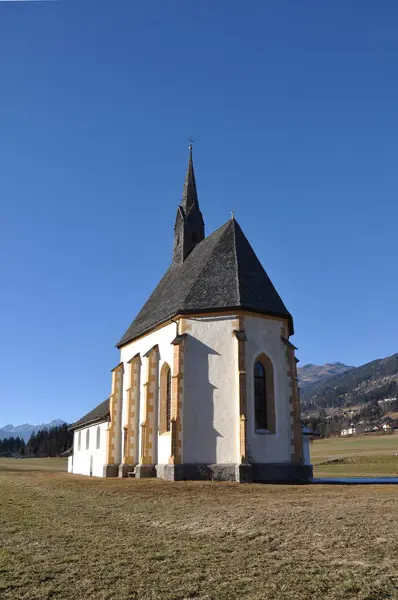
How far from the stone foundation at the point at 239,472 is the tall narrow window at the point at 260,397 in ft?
5.96

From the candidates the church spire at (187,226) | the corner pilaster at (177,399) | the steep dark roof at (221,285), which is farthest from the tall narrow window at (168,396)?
the church spire at (187,226)

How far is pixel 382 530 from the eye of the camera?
9.12 m

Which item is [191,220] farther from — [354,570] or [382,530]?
[354,570]

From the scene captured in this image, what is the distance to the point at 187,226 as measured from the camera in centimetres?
3269

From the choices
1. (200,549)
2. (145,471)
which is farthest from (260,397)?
(200,549)

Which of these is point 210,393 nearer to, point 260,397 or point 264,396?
point 260,397

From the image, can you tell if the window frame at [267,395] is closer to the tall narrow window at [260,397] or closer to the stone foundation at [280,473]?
the tall narrow window at [260,397]

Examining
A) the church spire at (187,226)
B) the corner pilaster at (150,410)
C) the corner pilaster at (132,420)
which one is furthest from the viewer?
the church spire at (187,226)

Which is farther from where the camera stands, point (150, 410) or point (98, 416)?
point (98, 416)

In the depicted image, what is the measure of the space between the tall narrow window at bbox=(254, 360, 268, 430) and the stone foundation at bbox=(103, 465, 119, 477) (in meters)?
10.1

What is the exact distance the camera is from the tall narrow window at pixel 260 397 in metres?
21.9

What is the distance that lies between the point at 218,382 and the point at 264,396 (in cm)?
233

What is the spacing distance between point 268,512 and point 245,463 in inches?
346

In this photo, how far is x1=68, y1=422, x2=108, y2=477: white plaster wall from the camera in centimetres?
3048
